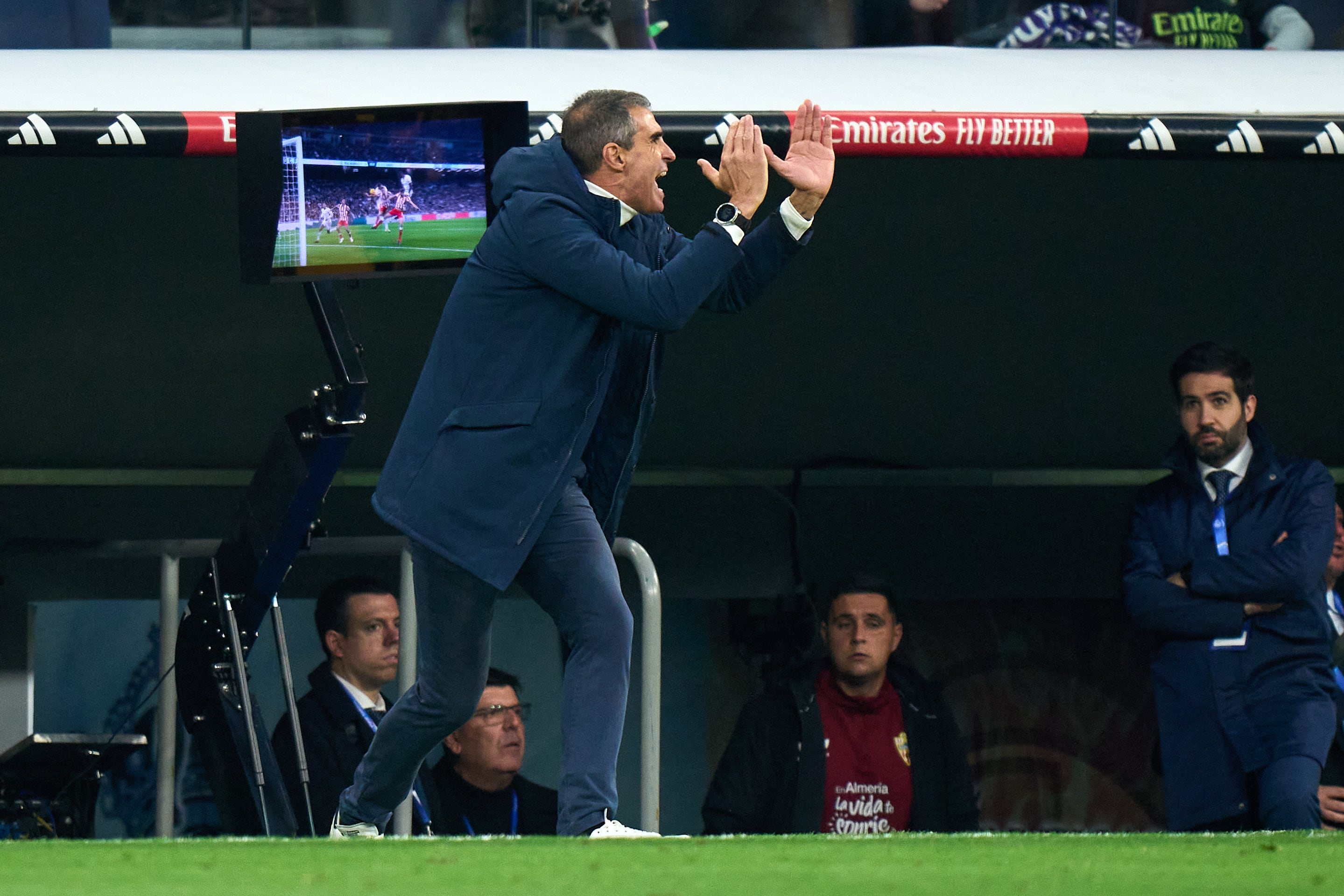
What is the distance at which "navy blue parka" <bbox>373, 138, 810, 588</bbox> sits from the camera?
3.62 metres

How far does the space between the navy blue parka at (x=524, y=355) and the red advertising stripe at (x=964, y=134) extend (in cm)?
115

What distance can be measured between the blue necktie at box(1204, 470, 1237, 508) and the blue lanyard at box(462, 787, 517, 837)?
7.26 ft

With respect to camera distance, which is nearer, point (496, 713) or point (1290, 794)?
point (1290, 794)

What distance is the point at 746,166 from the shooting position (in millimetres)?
3715

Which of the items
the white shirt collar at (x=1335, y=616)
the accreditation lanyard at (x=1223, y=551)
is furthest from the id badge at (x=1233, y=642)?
the white shirt collar at (x=1335, y=616)

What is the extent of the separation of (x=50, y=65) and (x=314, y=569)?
2099mm

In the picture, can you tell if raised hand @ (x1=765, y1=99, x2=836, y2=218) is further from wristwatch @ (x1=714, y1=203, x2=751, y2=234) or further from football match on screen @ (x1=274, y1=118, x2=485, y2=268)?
football match on screen @ (x1=274, y1=118, x2=485, y2=268)

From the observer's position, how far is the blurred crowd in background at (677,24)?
6.35 meters

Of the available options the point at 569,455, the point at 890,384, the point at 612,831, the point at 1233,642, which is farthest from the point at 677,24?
the point at 612,831

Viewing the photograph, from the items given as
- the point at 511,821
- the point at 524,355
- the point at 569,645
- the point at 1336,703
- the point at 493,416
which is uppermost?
the point at 524,355

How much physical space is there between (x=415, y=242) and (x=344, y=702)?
157 cm

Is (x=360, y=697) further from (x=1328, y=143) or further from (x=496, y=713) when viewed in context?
(x=1328, y=143)

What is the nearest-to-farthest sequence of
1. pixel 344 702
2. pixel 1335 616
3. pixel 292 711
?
pixel 292 711 < pixel 344 702 < pixel 1335 616

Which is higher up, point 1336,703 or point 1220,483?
point 1220,483
